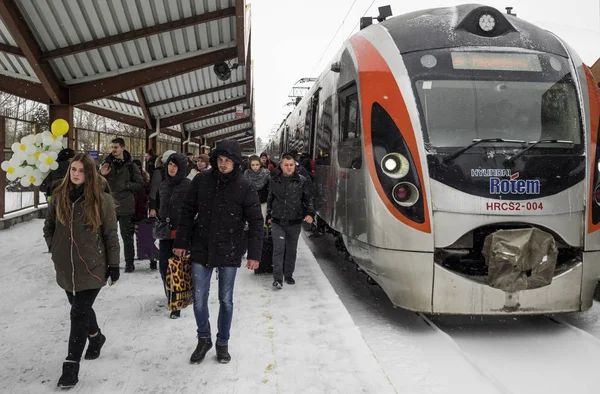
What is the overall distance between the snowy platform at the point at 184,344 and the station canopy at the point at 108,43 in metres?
4.94

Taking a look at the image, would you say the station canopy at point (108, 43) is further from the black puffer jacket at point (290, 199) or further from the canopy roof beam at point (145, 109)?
the black puffer jacket at point (290, 199)

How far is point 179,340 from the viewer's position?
4.34 metres

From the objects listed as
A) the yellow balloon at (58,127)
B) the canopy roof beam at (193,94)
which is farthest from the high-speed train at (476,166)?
the canopy roof beam at (193,94)

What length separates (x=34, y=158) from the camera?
6.30 metres

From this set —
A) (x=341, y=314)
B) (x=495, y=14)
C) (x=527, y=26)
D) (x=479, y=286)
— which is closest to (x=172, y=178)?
(x=341, y=314)

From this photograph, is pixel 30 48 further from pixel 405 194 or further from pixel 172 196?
pixel 405 194

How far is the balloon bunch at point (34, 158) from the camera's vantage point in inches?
245

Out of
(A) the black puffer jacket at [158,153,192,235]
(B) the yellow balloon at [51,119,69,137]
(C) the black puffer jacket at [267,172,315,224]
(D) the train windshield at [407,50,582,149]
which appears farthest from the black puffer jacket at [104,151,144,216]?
(D) the train windshield at [407,50,582,149]

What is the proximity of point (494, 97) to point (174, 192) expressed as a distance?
11.1 feet

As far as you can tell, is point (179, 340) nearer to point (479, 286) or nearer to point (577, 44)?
point (479, 286)

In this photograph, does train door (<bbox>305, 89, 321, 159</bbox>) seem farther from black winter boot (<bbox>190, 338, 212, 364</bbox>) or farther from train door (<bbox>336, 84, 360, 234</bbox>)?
black winter boot (<bbox>190, 338, 212, 364</bbox>)

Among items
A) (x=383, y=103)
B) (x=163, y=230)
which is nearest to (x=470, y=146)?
(x=383, y=103)

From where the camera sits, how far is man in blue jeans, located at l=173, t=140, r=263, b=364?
12.6 ft

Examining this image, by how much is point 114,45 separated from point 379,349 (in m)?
8.92
